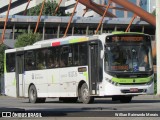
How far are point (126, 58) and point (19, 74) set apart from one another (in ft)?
28.7

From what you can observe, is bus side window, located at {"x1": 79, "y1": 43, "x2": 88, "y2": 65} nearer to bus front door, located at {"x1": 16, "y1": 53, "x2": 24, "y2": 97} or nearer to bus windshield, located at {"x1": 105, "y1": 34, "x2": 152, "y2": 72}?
bus windshield, located at {"x1": 105, "y1": 34, "x2": 152, "y2": 72}

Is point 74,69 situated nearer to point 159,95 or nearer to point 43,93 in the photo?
point 43,93

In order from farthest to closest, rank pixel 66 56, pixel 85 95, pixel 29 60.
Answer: pixel 29 60 → pixel 66 56 → pixel 85 95

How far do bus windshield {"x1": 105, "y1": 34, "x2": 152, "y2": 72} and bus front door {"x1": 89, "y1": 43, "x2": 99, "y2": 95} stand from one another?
2.18 ft

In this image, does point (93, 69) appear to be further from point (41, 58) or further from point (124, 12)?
point (124, 12)

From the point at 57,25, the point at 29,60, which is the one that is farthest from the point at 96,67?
the point at 57,25

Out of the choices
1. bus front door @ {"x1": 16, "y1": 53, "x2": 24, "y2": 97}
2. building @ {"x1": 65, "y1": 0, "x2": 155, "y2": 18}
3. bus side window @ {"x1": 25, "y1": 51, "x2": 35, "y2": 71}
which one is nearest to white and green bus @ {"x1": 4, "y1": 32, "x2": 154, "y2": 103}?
bus side window @ {"x1": 25, "y1": 51, "x2": 35, "y2": 71}

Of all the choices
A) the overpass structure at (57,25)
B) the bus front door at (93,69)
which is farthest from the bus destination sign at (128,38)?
the overpass structure at (57,25)

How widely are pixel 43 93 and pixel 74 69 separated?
10.8 feet

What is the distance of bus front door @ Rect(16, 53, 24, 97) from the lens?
30.1 meters

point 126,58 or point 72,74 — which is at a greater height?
point 126,58

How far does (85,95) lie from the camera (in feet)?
81.0

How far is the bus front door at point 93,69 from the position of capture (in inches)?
949

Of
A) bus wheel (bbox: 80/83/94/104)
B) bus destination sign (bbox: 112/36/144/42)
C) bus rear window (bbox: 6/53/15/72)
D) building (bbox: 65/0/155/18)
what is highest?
building (bbox: 65/0/155/18)
